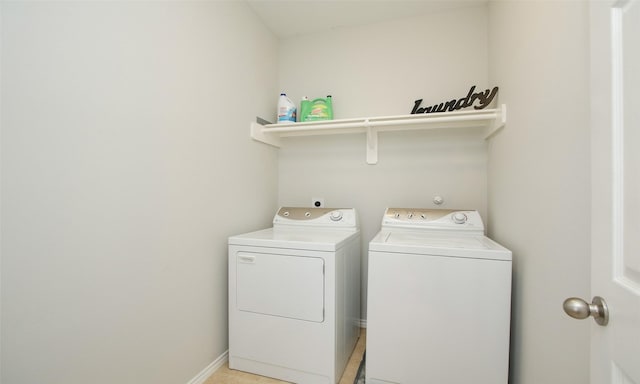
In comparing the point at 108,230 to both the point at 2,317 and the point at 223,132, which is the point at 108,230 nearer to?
the point at 2,317

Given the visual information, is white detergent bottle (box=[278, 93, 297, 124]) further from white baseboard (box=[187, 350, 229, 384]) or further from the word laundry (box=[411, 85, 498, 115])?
white baseboard (box=[187, 350, 229, 384])

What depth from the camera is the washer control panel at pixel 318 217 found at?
1992 mm

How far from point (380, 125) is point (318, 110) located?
20.7 inches

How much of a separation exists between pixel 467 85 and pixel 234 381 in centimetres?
263

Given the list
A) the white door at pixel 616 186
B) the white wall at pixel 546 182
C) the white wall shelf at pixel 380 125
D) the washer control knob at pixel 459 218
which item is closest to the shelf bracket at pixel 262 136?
the white wall shelf at pixel 380 125

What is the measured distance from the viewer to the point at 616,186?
0.56 meters

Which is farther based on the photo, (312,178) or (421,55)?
(312,178)

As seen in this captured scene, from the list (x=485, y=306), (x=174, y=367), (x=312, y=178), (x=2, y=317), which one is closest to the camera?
(x=2, y=317)

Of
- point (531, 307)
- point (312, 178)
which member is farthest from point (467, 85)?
point (531, 307)

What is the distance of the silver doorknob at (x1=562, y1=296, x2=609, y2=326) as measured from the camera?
0.58 metres

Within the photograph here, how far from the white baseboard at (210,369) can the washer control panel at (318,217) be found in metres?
0.98

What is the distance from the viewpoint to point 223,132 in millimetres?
1740

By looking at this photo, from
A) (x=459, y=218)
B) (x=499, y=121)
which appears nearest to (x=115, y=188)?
(x=459, y=218)

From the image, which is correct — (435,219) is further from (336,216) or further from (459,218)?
(336,216)
